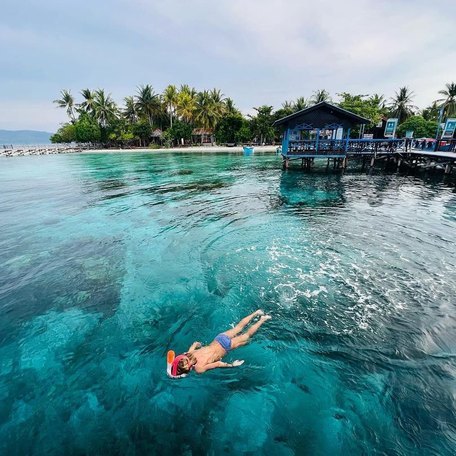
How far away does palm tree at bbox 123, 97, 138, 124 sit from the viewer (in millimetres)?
60969

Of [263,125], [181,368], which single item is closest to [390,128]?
[263,125]

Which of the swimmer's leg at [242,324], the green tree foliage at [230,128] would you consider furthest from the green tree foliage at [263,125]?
the swimmer's leg at [242,324]

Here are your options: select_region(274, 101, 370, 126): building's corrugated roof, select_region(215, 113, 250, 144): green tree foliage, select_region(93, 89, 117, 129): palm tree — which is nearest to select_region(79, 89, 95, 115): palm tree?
select_region(93, 89, 117, 129): palm tree

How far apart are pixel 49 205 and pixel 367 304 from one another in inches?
715

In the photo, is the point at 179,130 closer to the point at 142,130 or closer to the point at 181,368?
the point at 142,130

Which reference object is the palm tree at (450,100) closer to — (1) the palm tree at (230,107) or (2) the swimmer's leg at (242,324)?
(1) the palm tree at (230,107)

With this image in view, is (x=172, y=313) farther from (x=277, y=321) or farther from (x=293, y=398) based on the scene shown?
(x=293, y=398)

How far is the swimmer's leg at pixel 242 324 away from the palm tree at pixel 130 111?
218 ft

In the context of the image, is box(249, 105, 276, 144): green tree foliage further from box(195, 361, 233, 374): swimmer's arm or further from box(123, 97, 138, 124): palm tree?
box(195, 361, 233, 374): swimmer's arm

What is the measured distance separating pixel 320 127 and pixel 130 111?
54.5 meters

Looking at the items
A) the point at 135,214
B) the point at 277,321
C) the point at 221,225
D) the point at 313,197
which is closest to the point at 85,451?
the point at 277,321

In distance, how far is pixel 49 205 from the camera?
15984mm

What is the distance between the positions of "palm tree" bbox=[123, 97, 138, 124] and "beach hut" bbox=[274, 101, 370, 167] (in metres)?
49.4

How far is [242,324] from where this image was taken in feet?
18.0
